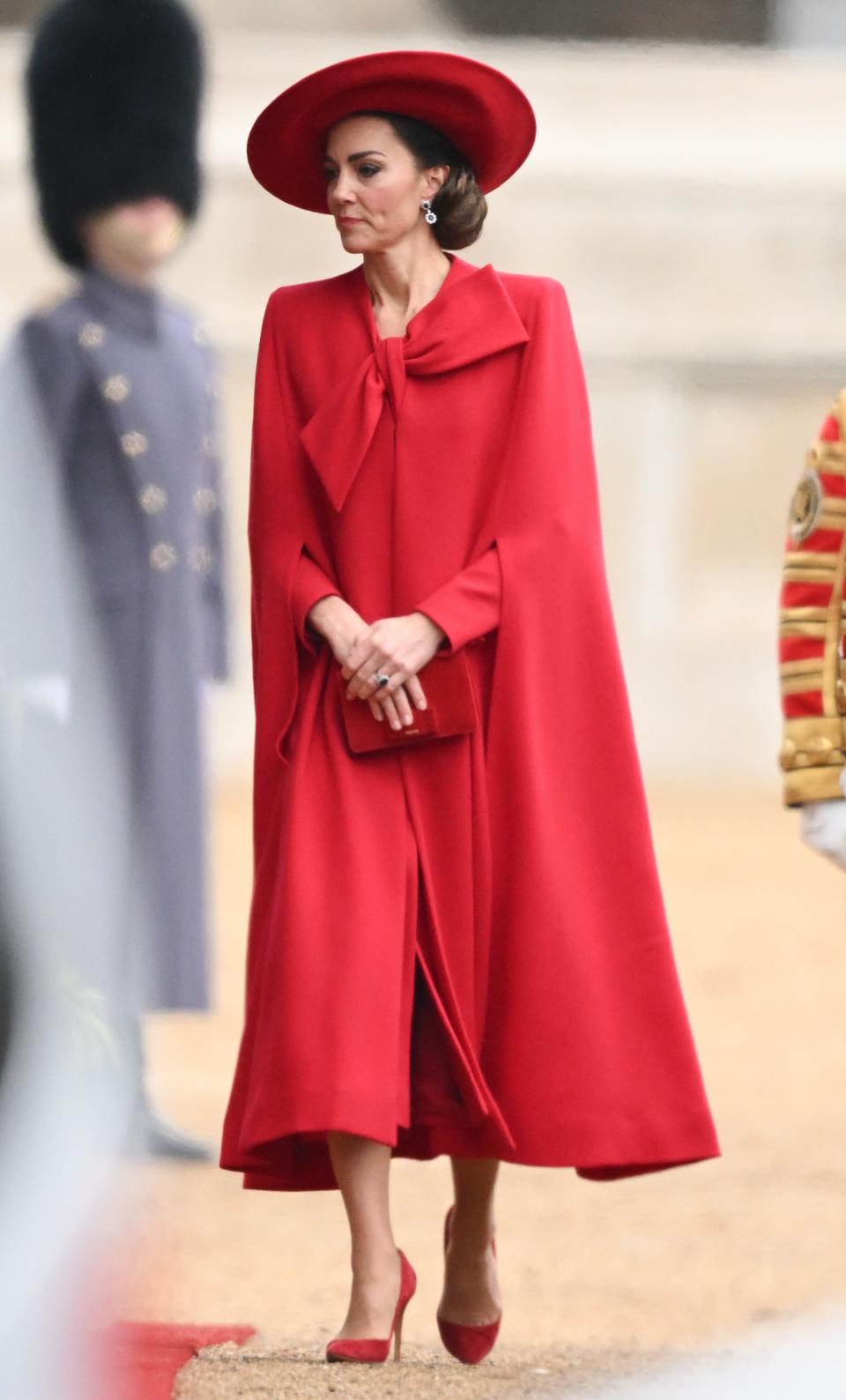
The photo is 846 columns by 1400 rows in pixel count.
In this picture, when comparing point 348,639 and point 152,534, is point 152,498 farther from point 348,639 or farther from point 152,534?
point 348,639

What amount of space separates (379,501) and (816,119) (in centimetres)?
1150

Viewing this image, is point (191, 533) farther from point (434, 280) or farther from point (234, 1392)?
point (234, 1392)

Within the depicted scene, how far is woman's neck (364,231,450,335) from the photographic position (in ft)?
10.8

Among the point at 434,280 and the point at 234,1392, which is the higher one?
the point at 434,280

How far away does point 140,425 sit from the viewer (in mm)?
4902

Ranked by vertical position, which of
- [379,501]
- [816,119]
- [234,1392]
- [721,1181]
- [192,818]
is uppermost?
[816,119]

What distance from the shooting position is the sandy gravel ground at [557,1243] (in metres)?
3.21

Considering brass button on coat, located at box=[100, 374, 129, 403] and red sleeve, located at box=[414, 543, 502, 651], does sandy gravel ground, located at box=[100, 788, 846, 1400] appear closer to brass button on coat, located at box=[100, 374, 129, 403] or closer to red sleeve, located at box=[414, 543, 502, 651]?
red sleeve, located at box=[414, 543, 502, 651]

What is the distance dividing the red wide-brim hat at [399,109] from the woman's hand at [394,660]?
0.62 meters

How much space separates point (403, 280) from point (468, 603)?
0.44 metres

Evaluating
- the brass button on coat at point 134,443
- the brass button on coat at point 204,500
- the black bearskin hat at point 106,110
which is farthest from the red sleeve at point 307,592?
the black bearskin hat at point 106,110

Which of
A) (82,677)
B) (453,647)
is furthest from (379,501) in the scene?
(82,677)

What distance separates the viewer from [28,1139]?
5.95ft

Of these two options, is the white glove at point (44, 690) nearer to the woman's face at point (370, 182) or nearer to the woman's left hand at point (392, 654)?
the woman's left hand at point (392, 654)
